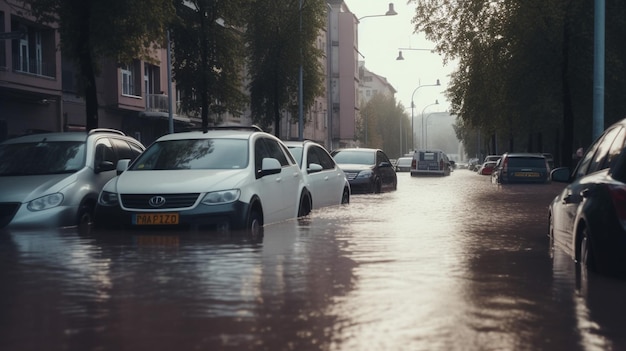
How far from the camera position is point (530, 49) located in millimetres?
36469

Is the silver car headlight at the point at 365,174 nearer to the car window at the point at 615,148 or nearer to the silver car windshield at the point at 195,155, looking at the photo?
the silver car windshield at the point at 195,155

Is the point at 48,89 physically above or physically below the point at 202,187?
above

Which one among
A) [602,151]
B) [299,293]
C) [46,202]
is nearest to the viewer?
[299,293]

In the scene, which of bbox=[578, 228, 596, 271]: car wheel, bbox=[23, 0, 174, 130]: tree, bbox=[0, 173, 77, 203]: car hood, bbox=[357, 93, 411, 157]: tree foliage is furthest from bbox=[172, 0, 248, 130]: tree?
bbox=[357, 93, 411, 157]: tree foliage

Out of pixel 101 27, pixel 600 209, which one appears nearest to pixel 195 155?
pixel 600 209

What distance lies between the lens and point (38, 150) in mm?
13953

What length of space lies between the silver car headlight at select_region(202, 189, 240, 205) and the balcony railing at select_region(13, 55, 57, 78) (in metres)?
24.4

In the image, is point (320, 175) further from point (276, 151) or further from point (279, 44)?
point (279, 44)

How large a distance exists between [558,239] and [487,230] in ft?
9.53

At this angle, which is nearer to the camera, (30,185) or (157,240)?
(157,240)

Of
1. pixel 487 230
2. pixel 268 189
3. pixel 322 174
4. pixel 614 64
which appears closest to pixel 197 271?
pixel 268 189

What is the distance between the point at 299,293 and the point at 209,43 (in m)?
29.9

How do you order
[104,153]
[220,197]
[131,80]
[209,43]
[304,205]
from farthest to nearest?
1. [131,80]
2. [209,43]
3. [304,205]
4. [104,153]
5. [220,197]

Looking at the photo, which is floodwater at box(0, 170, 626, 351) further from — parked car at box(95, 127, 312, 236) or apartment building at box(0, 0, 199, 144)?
apartment building at box(0, 0, 199, 144)
